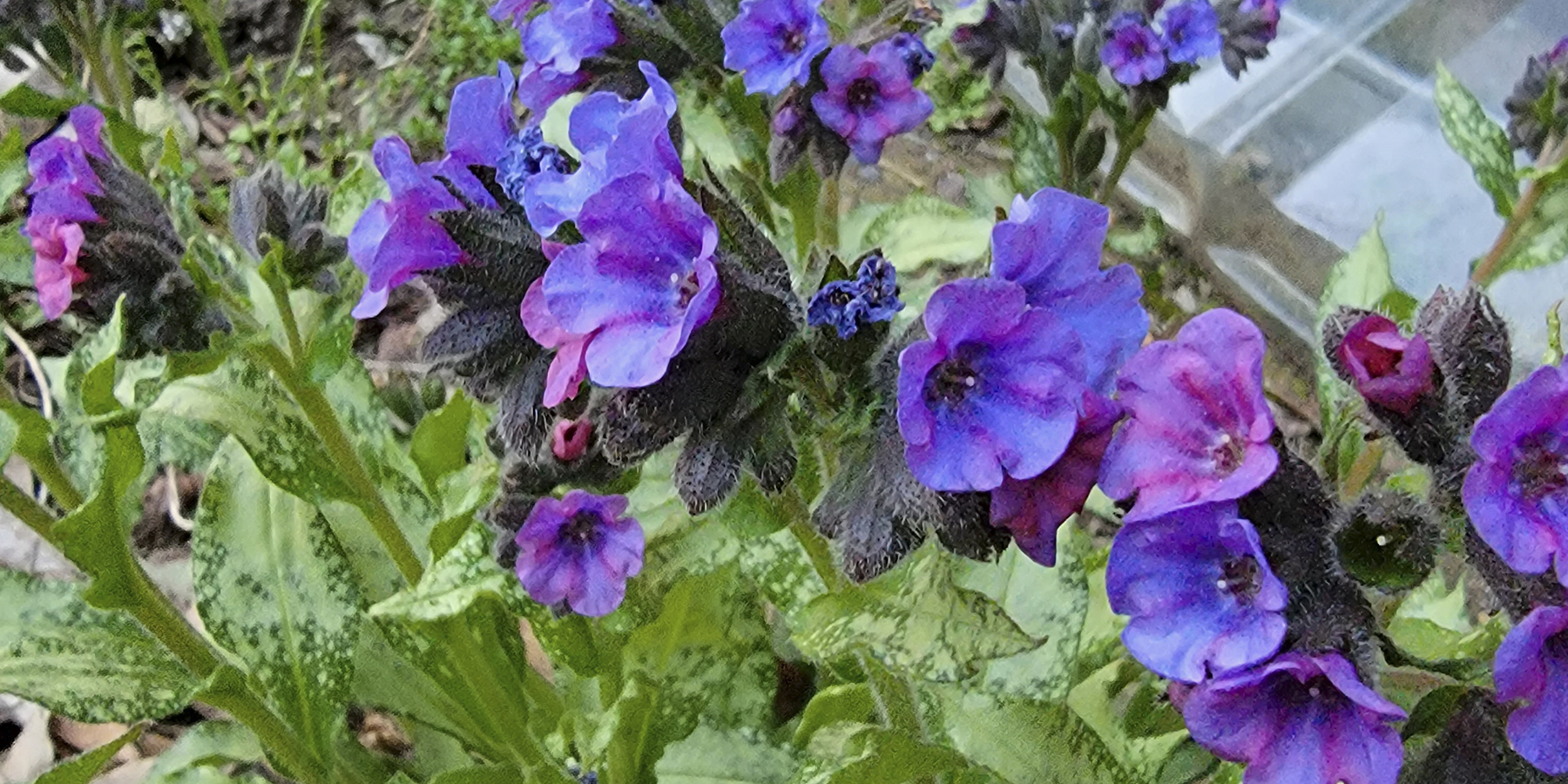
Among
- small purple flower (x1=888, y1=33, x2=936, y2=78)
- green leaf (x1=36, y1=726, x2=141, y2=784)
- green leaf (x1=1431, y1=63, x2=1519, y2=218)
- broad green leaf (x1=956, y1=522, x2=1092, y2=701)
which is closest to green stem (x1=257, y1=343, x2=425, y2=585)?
green leaf (x1=36, y1=726, x2=141, y2=784)

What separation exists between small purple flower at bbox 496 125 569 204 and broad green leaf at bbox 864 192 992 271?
0.65 metres

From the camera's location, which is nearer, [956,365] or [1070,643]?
[956,365]

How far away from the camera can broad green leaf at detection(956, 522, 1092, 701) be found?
1062 mm

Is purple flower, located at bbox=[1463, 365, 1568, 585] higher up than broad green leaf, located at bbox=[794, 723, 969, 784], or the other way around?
purple flower, located at bbox=[1463, 365, 1568, 585]

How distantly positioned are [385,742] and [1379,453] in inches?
48.3

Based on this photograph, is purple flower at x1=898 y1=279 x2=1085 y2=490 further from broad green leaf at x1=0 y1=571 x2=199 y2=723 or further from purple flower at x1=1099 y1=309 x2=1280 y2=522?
broad green leaf at x1=0 y1=571 x2=199 y2=723

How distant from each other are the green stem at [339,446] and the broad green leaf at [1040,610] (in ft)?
1.56

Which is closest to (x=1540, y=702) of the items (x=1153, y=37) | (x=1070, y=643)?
(x=1070, y=643)

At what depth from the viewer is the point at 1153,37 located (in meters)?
1.35

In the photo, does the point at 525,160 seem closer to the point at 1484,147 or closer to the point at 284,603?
the point at 284,603

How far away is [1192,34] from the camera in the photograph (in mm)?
1349

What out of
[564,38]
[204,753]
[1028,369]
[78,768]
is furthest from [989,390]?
[204,753]

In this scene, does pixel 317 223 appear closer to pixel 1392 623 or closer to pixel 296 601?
pixel 296 601

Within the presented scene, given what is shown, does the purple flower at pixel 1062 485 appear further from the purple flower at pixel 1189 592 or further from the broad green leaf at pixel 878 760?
the broad green leaf at pixel 878 760
